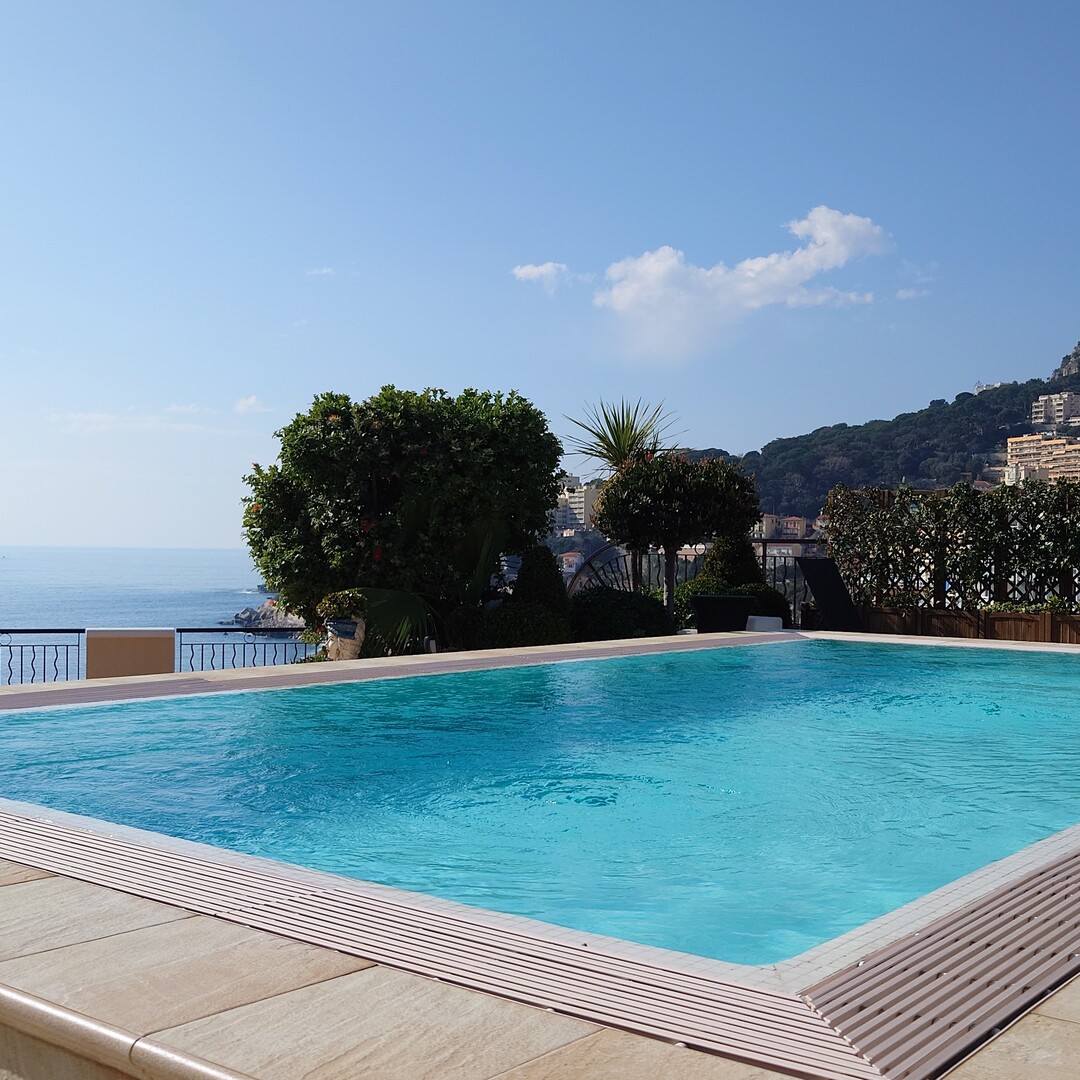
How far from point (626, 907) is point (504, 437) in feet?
34.9

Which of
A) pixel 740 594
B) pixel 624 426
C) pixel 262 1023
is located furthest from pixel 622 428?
pixel 262 1023

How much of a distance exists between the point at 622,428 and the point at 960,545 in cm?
529

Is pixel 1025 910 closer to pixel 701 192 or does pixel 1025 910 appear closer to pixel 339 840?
pixel 339 840

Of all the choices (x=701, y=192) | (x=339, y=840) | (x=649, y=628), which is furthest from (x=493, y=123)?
(x=339, y=840)

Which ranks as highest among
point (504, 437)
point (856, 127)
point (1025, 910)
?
point (856, 127)

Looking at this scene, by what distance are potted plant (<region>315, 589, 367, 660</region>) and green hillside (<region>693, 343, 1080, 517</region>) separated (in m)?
31.9

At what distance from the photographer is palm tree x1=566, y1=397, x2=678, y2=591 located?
57.0ft

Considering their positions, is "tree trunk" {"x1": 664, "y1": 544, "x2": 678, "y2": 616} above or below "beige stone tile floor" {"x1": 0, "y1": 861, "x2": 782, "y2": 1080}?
above

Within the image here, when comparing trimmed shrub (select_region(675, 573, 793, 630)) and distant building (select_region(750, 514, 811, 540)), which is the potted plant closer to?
trimmed shrub (select_region(675, 573, 793, 630))

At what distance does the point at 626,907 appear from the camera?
4246 millimetres

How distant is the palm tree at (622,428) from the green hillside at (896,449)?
26.2 m

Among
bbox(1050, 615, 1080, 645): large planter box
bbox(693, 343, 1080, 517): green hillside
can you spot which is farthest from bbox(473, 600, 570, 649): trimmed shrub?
bbox(693, 343, 1080, 517): green hillside

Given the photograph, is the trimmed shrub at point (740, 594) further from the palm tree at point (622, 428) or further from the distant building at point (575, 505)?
the palm tree at point (622, 428)

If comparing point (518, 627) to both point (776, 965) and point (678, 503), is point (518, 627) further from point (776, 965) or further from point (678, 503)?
point (776, 965)
